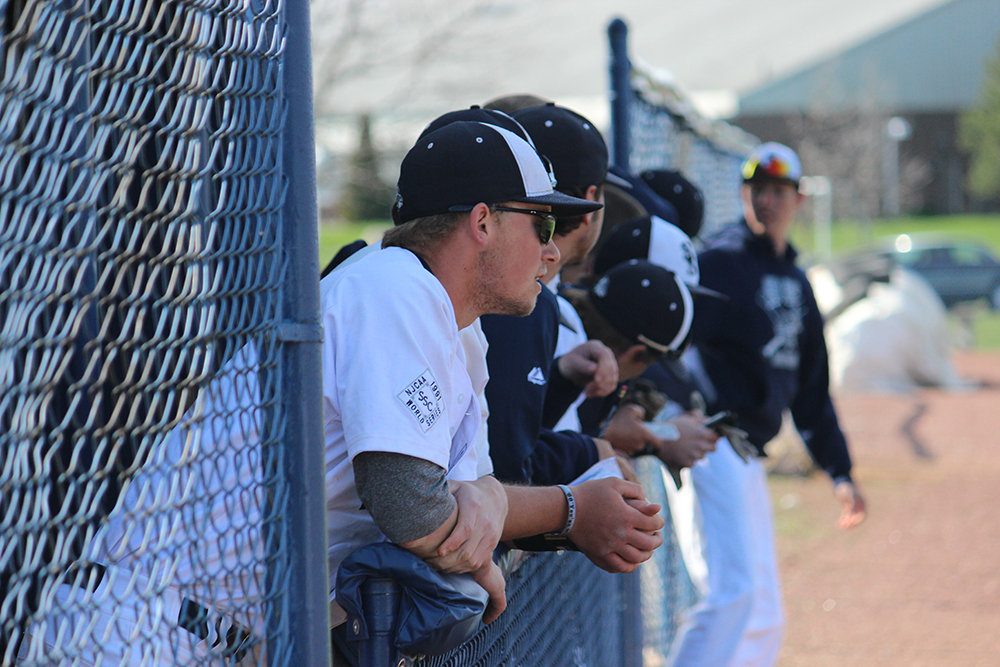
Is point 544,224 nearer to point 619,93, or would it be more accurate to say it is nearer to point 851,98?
point 619,93

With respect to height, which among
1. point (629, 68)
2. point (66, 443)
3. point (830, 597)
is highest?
point (629, 68)

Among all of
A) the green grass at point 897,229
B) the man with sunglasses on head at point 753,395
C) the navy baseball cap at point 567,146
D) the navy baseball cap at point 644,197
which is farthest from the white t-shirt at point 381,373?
the green grass at point 897,229

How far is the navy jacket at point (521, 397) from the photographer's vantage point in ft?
8.15

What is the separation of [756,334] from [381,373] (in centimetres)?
339

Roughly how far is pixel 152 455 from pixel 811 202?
1494 inches

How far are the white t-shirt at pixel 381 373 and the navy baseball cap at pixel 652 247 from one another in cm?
191

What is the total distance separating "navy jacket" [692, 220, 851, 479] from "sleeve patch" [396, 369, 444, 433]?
3.10 meters

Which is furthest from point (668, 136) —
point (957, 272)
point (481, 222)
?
point (957, 272)

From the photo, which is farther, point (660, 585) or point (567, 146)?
point (660, 585)

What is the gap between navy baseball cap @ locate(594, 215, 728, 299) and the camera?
382 cm

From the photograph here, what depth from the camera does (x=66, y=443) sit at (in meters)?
2.12

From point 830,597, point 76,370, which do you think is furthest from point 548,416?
point 830,597

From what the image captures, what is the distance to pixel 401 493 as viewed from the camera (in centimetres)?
177

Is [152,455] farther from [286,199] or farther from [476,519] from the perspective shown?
[476,519]
